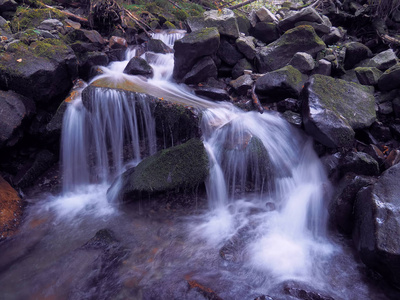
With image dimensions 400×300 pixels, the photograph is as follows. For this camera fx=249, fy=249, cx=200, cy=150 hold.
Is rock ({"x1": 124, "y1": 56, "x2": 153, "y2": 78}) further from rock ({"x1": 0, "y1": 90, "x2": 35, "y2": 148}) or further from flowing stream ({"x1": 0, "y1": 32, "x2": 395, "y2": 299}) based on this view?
rock ({"x1": 0, "y1": 90, "x2": 35, "y2": 148})

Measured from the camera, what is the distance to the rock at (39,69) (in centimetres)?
461

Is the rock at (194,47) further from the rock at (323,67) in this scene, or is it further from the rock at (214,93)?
the rock at (323,67)

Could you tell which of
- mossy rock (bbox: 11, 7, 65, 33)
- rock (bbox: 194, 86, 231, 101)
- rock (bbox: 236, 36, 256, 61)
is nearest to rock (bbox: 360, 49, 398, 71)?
rock (bbox: 236, 36, 256, 61)

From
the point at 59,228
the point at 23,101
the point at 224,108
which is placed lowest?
the point at 59,228

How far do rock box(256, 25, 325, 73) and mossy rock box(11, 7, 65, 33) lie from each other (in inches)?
238

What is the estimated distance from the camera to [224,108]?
5.67 meters

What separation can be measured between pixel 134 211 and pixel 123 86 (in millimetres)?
2748

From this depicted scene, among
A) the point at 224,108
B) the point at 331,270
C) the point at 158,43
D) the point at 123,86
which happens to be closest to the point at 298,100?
the point at 224,108

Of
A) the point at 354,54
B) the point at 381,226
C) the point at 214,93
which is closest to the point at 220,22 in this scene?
the point at 214,93

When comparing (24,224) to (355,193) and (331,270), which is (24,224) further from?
(355,193)

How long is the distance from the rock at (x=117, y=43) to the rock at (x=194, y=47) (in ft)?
7.00

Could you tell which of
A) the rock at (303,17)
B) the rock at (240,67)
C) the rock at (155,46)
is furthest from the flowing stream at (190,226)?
the rock at (303,17)

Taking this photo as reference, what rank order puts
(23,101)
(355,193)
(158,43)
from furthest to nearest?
(158,43) → (23,101) → (355,193)

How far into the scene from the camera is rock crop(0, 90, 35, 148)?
4238 mm
